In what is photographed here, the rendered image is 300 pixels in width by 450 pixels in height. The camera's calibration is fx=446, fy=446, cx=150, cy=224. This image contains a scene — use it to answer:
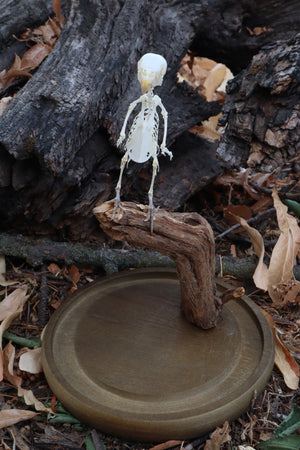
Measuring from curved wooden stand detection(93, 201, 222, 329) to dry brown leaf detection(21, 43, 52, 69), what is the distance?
42.2 inches

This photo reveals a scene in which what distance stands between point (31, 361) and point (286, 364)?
798mm

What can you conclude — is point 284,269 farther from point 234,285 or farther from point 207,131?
point 207,131

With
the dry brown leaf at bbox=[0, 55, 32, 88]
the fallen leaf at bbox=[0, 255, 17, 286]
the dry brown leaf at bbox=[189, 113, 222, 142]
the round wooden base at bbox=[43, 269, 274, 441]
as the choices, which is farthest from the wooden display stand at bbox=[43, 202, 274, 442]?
the dry brown leaf at bbox=[189, 113, 222, 142]

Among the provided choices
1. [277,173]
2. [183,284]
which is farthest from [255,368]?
[277,173]

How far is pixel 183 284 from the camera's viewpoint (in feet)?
4.72

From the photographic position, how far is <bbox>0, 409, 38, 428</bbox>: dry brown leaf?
120 centimetres

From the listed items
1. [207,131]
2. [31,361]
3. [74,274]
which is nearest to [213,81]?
[207,131]

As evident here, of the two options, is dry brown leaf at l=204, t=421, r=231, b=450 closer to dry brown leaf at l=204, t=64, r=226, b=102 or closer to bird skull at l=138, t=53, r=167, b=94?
bird skull at l=138, t=53, r=167, b=94

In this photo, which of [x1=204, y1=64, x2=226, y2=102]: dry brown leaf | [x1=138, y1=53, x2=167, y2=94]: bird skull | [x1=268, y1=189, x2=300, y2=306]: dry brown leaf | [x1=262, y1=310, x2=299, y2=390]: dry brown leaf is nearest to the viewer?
[x1=138, y1=53, x2=167, y2=94]: bird skull

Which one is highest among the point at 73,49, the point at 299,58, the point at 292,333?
the point at 73,49

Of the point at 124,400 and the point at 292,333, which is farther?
the point at 292,333

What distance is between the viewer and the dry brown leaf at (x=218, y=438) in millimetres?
1157

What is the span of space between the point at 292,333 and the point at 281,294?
14cm

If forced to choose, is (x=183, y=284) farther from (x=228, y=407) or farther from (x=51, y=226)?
(x=51, y=226)
